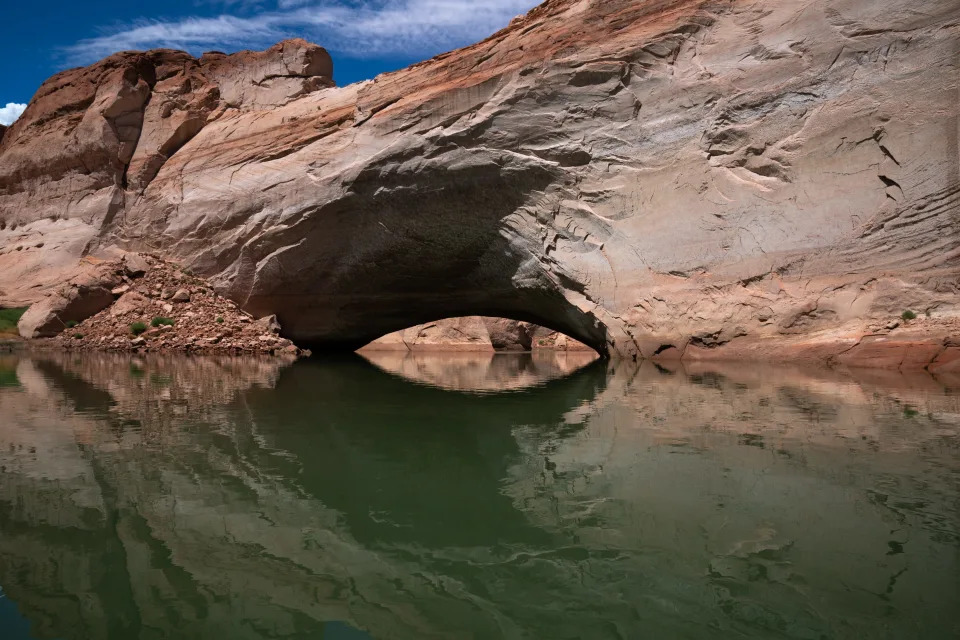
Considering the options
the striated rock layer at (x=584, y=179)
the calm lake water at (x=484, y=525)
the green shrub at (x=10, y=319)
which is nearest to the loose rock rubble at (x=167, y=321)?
the striated rock layer at (x=584, y=179)

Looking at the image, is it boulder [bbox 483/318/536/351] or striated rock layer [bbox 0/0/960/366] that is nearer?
striated rock layer [bbox 0/0/960/366]

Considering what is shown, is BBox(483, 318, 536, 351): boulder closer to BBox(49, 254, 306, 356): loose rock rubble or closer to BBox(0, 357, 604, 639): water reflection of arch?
BBox(49, 254, 306, 356): loose rock rubble

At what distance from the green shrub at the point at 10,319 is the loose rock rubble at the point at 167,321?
2.34 m

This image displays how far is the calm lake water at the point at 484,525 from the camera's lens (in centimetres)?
208

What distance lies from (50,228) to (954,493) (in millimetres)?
23252

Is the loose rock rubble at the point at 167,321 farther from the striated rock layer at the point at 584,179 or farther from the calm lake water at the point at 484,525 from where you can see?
the calm lake water at the point at 484,525

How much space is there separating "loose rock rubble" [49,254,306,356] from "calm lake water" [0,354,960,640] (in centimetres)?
1083

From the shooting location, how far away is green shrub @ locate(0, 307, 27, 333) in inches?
719

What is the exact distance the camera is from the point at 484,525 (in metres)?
2.90

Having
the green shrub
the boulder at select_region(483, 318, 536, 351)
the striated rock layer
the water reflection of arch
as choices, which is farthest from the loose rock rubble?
the water reflection of arch

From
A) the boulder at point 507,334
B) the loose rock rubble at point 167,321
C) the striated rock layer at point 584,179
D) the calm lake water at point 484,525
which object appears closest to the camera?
the calm lake water at point 484,525

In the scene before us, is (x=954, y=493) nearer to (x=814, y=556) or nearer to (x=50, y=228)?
(x=814, y=556)

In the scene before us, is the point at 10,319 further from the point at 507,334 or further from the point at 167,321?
the point at 507,334

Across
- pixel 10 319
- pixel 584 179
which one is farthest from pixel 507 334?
pixel 10 319
